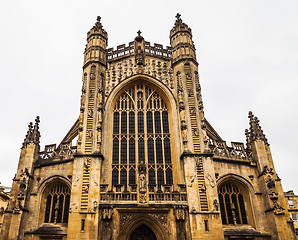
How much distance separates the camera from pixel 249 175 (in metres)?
18.5

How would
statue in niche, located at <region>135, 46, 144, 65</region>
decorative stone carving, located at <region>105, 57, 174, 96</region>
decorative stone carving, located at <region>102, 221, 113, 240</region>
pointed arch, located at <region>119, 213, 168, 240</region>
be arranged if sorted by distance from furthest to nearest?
1. statue in niche, located at <region>135, 46, 144, 65</region>
2. decorative stone carving, located at <region>105, 57, 174, 96</region>
3. pointed arch, located at <region>119, 213, 168, 240</region>
4. decorative stone carving, located at <region>102, 221, 113, 240</region>

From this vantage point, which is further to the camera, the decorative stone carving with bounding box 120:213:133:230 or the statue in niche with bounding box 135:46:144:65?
the statue in niche with bounding box 135:46:144:65

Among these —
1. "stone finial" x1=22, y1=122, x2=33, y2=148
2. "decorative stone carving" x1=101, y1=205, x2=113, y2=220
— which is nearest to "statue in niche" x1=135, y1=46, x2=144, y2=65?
"stone finial" x1=22, y1=122, x2=33, y2=148

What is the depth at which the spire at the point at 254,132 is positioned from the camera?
1945 cm

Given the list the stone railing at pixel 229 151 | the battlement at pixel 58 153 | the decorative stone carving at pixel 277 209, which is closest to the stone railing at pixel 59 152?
the battlement at pixel 58 153

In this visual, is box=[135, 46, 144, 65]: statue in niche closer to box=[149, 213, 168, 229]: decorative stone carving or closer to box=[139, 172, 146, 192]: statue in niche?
box=[139, 172, 146, 192]: statue in niche

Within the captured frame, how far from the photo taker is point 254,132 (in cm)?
1970

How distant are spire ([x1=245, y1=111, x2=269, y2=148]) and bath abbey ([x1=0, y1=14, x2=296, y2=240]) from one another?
79 millimetres

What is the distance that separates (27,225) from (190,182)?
33.9 ft

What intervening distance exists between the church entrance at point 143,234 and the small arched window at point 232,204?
4807 millimetres

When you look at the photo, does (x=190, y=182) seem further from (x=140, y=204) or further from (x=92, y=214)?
(x=92, y=214)

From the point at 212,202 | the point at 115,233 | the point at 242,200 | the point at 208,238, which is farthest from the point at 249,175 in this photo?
the point at 115,233

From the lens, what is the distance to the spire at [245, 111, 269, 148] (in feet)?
63.8

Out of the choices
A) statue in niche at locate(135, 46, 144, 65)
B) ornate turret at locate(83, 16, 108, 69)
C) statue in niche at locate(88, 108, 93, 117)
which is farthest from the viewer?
statue in niche at locate(135, 46, 144, 65)
